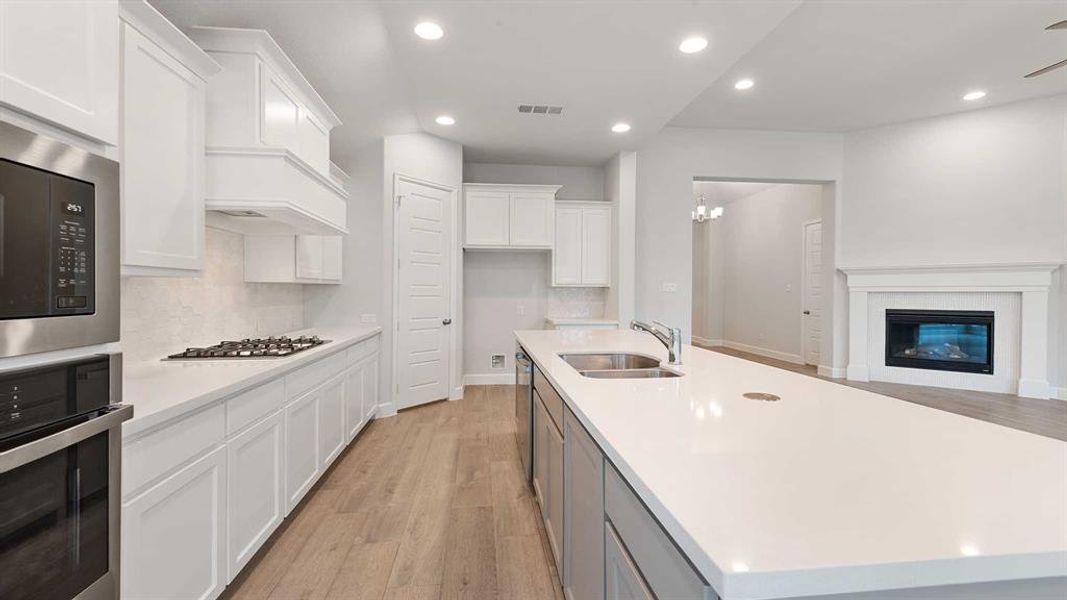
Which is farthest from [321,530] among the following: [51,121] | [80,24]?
[80,24]

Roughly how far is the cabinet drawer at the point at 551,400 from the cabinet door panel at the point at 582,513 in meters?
0.08

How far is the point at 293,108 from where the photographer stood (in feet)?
8.14

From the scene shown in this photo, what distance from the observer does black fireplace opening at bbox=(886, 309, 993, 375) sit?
504cm

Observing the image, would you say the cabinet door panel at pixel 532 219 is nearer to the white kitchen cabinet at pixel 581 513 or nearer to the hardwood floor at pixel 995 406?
the hardwood floor at pixel 995 406

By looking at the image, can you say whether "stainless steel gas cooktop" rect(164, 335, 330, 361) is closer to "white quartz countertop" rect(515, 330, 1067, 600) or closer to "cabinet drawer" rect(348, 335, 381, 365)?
"cabinet drawer" rect(348, 335, 381, 365)

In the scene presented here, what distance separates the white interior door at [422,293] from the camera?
14.1ft

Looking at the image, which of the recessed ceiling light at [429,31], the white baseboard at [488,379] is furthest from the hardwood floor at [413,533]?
the recessed ceiling light at [429,31]

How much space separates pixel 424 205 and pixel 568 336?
2.32 m

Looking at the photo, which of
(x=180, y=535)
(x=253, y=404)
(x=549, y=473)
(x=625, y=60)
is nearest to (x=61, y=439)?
(x=180, y=535)

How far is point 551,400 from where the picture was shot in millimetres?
1865

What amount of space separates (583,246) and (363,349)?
9.24 feet

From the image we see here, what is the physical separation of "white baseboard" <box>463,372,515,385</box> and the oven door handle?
4560mm

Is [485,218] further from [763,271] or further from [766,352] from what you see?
[766,352]

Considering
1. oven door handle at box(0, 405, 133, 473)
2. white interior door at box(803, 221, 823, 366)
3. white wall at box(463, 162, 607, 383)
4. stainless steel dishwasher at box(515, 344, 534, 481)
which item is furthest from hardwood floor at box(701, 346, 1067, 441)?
oven door handle at box(0, 405, 133, 473)
